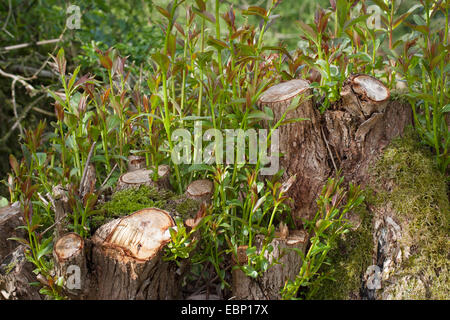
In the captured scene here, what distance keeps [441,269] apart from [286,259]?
0.54 meters

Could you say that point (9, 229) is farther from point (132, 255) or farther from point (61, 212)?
point (132, 255)

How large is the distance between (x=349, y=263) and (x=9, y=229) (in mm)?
1314

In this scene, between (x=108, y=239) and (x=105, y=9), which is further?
(x=105, y=9)

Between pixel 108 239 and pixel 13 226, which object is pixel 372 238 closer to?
pixel 108 239

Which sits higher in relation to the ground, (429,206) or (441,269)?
(429,206)

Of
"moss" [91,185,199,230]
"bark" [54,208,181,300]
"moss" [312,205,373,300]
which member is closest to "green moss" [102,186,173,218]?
"moss" [91,185,199,230]

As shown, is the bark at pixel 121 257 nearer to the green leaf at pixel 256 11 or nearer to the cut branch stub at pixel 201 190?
the cut branch stub at pixel 201 190

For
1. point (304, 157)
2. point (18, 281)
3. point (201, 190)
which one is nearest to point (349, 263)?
point (304, 157)

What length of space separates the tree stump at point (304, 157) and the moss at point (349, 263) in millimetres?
179

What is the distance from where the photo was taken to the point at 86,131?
1790mm

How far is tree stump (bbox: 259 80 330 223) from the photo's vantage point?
63.2 inches

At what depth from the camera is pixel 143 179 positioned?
62.6 inches
